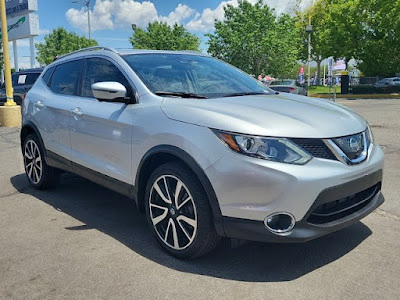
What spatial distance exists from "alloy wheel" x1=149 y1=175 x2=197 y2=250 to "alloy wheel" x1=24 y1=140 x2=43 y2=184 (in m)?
2.48

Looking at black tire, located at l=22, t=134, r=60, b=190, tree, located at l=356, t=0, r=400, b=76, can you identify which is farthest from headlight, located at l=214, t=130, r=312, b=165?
tree, located at l=356, t=0, r=400, b=76

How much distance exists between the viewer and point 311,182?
8.93 feet

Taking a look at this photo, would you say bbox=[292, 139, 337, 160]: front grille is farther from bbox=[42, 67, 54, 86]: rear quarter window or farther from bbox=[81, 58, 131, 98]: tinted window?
bbox=[42, 67, 54, 86]: rear quarter window

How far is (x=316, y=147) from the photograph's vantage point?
112 inches

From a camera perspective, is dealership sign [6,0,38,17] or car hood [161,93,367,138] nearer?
car hood [161,93,367,138]

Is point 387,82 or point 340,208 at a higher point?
point 387,82

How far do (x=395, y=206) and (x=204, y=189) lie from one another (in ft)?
8.50

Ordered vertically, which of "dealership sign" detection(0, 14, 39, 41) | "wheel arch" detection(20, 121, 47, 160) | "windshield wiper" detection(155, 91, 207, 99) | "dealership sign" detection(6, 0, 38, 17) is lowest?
"wheel arch" detection(20, 121, 47, 160)

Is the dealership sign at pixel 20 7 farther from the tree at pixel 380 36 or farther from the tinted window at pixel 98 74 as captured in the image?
the tinted window at pixel 98 74

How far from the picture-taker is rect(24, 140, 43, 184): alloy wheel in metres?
5.29

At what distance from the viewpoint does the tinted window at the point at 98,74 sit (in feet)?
12.9

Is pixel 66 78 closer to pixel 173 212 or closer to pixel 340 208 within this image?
pixel 173 212

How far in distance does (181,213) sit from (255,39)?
3413 cm

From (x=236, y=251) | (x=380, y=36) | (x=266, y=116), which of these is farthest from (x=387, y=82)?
(x=266, y=116)
